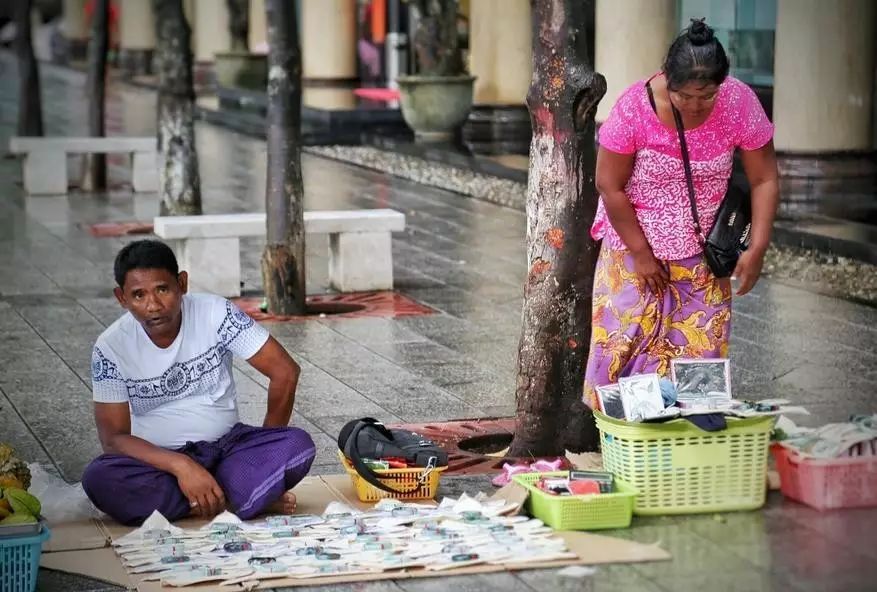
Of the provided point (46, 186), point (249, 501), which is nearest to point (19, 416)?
point (249, 501)

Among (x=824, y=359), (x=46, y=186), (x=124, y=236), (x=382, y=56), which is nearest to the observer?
(x=824, y=359)

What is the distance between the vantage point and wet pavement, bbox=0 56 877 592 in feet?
17.6

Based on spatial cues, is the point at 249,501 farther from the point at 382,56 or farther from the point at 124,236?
the point at 382,56

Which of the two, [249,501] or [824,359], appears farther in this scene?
[824,359]

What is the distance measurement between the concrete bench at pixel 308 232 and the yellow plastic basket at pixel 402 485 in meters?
5.21

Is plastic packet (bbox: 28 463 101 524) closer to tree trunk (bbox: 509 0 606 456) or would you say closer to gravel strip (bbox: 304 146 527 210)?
tree trunk (bbox: 509 0 606 456)

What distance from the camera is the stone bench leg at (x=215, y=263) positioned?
11.3 metres

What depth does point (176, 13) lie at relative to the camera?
14.9 m

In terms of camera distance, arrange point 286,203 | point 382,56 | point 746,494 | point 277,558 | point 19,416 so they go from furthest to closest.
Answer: point 382,56, point 286,203, point 19,416, point 746,494, point 277,558

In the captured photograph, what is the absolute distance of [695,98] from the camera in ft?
18.9

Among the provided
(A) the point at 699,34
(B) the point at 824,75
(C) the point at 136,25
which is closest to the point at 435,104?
(B) the point at 824,75

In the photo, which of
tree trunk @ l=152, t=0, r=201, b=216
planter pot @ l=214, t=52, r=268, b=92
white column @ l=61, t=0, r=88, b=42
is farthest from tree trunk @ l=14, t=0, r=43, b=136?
white column @ l=61, t=0, r=88, b=42

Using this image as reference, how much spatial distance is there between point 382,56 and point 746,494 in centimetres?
2636

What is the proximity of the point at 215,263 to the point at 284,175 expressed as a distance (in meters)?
0.83
